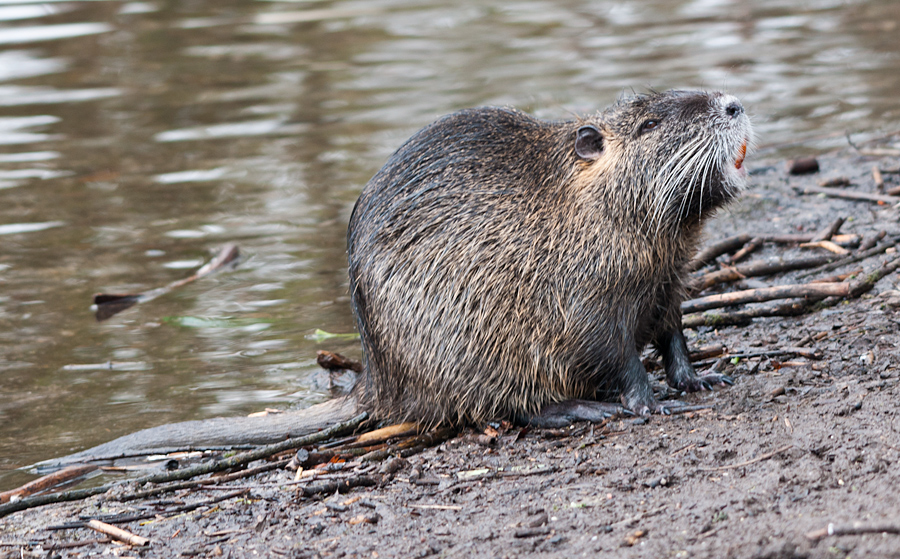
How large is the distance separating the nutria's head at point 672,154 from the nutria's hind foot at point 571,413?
64 centimetres

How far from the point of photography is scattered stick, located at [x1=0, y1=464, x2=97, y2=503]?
354 cm

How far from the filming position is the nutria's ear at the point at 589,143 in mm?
3594

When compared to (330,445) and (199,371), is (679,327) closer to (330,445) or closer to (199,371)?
(330,445)

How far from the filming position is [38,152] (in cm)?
863

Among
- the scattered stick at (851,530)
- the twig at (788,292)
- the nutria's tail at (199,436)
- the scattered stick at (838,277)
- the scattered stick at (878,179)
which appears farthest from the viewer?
the scattered stick at (878,179)

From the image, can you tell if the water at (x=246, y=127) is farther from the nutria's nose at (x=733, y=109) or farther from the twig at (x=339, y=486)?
the nutria's nose at (x=733, y=109)

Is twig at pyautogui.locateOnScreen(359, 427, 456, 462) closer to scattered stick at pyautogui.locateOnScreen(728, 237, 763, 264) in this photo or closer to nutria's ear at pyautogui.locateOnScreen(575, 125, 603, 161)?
nutria's ear at pyautogui.locateOnScreen(575, 125, 603, 161)

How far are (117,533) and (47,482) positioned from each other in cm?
69

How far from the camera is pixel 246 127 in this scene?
9.12 m

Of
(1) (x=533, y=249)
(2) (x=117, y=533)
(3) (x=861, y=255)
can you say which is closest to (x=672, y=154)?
(1) (x=533, y=249)

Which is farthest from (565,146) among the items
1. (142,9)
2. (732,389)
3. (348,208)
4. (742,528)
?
(142,9)

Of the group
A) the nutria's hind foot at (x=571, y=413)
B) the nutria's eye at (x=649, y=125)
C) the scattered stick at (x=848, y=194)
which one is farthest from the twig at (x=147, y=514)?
the scattered stick at (x=848, y=194)

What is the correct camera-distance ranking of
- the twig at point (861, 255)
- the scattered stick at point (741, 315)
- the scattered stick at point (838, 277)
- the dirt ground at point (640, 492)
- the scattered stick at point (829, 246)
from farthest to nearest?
the scattered stick at point (829, 246) < the twig at point (861, 255) < the scattered stick at point (838, 277) < the scattered stick at point (741, 315) < the dirt ground at point (640, 492)

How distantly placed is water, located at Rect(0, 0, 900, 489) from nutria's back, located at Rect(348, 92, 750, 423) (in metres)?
0.91
